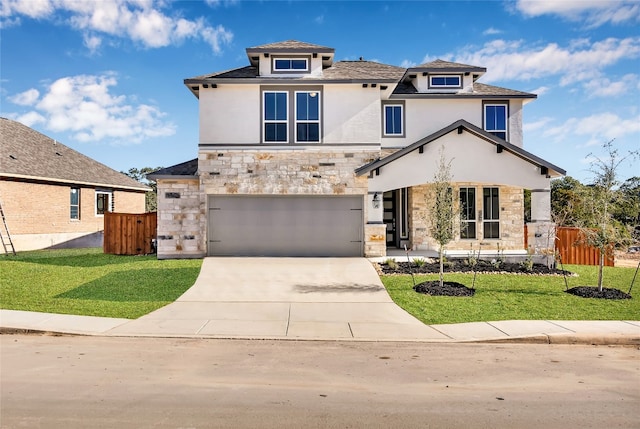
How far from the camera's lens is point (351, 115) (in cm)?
1727

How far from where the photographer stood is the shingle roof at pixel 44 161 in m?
22.1

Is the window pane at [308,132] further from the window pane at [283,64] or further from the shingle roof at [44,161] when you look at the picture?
the shingle roof at [44,161]

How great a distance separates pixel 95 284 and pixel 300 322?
6.97 meters

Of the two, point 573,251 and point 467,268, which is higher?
point 573,251

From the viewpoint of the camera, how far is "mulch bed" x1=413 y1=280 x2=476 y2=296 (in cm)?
1139

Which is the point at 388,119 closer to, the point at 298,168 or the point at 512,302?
the point at 298,168

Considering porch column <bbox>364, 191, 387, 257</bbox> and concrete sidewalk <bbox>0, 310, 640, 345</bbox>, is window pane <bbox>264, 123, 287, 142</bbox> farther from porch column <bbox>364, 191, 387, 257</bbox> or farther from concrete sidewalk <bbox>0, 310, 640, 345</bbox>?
concrete sidewalk <bbox>0, 310, 640, 345</bbox>

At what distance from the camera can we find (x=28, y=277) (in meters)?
13.1

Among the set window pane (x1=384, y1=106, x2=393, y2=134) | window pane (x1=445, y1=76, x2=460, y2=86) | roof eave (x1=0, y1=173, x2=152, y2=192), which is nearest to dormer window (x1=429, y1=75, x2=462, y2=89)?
window pane (x1=445, y1=76, x2=460, y2=86)

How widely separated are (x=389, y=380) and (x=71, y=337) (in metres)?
6.04

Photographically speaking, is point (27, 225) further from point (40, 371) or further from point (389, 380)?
point (389, 380)

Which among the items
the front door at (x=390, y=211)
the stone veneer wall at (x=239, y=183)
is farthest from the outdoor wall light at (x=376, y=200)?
the front door at (x=390, y=211)

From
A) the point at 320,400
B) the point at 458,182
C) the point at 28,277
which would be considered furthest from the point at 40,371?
the point at 458,182

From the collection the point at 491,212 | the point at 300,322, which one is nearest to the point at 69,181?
the point at 300,322
